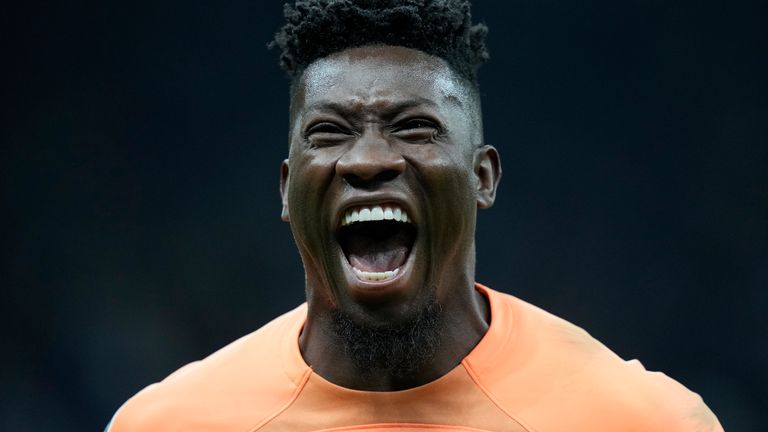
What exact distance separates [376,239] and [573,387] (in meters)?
0.54

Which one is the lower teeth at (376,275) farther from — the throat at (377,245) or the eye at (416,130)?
the eye at (416,130)

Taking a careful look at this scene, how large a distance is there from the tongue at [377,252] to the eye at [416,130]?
0.22 meters

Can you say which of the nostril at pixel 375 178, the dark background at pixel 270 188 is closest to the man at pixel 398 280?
the nostril at pixel 375 178

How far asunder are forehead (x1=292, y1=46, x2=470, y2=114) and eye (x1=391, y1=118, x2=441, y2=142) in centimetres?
5

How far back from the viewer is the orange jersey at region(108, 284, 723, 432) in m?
2.53

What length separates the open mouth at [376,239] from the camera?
2475 millimetres

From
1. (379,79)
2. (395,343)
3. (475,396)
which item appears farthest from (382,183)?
(475,396)

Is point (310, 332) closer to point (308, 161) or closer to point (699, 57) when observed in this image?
point (308, 161)

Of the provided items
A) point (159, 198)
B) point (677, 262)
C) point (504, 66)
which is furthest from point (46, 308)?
point (677, 262)

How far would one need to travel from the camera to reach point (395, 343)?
256cm

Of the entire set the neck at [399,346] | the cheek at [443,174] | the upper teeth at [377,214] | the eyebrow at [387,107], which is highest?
the eyebrow at [387,107]

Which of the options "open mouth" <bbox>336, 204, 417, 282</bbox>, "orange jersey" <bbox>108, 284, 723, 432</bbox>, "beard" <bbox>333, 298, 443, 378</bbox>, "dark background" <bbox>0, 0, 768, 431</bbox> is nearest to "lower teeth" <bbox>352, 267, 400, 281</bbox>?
"open mouth" <bbox>336, 204, 417, 282</bbox>

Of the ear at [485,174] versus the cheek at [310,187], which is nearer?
the cheek at [310,187]

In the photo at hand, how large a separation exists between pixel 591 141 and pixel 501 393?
6.96ft
